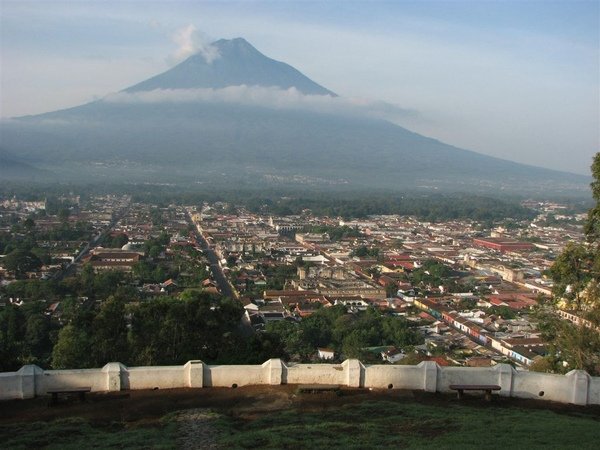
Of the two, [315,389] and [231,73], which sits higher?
[231,73]

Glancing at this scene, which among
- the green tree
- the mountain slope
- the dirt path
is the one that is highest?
the mountain slope

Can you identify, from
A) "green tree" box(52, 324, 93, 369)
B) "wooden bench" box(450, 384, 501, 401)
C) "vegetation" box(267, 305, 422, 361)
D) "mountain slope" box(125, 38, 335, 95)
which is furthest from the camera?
"mountain slope" box(125, 38, 335, 95)

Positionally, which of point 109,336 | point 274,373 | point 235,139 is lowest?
point 109,336

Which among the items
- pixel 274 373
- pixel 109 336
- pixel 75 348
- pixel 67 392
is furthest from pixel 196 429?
pixel 75 348

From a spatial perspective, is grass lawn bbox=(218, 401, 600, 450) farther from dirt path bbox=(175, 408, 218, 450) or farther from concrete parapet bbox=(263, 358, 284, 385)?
concrete parapet bbox=(263, 358, 284, 385)

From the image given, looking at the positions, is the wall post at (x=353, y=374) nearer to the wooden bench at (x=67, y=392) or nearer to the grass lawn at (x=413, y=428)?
the grass lawn at (x=413, y=428)

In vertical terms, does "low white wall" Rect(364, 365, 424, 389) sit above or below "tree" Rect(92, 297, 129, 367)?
above

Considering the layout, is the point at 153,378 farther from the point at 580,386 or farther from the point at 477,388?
the point at 580,386

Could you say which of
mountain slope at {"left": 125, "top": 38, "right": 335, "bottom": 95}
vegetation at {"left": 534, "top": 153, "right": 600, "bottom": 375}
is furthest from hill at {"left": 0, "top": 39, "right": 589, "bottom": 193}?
vegetation at {"left": 534, "top": 153, "right": 600, "bottom": 375}
